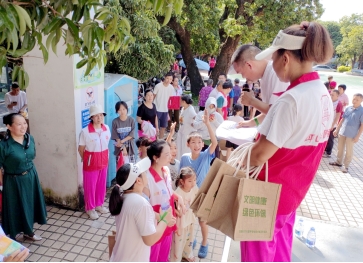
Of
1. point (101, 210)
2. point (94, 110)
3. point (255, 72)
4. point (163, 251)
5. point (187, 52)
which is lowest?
point (101, 210)

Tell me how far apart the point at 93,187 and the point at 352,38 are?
42436 millimetres

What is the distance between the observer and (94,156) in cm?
462

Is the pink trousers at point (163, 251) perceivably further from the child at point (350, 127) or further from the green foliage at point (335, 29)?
the green foliage at point (335, 29)

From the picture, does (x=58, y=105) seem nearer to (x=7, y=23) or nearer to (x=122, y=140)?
(x=122, y=140)

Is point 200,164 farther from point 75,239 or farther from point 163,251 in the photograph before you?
point 75,239

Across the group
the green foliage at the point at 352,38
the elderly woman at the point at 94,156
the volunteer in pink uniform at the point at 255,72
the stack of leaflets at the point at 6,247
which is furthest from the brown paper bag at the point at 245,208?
the green foliage at the point at 352,38

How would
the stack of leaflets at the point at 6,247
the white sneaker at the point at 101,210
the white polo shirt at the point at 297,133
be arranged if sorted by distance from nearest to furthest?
1. the white polo shirt at the point at 297,133
2. the stack of leaflets at the point at 6,247
3. the white sneaker at the point at 101,210

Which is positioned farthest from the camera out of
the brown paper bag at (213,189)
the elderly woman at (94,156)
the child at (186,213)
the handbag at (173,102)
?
the handbag at (173,102)

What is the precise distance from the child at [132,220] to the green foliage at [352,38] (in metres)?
43.2

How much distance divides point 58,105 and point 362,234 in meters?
4.70

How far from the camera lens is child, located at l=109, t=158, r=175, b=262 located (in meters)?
2.56

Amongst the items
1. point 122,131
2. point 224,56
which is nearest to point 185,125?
point 122,131

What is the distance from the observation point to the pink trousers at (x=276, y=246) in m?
1.86

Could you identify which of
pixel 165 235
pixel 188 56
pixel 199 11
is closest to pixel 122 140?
pixel 165 235
